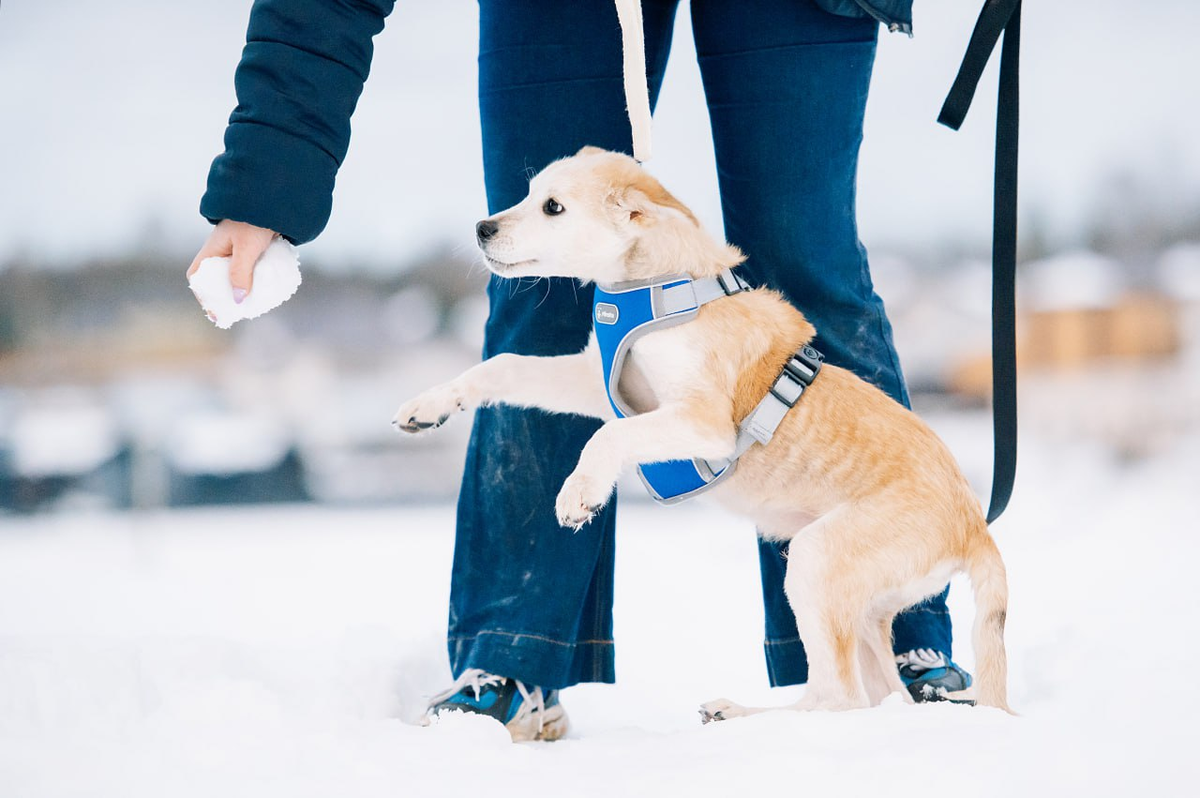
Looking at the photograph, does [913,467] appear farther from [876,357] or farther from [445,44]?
[445,44]

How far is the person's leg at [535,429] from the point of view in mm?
1337

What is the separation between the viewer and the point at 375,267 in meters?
3.07

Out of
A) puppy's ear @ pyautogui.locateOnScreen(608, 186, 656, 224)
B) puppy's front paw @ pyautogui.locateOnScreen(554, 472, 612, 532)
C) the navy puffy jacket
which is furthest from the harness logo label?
the navy puffy jacket

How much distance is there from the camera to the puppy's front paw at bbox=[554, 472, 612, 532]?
109 centimetres

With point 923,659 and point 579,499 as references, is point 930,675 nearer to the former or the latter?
point 923,659

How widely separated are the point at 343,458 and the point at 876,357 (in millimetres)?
1944

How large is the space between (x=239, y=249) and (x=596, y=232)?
446 millimetres

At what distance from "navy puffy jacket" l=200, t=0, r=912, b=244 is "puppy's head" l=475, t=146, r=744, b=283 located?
246 mm

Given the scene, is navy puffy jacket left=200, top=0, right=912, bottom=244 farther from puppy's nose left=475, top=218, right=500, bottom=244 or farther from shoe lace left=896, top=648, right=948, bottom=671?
shoe lace left=896, top=648, right=948, bottom=671

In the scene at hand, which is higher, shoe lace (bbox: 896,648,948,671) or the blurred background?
the blurred background

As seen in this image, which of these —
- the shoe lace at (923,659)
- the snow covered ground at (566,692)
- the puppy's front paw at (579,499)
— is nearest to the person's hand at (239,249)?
the puppy's front paw at (579,499)

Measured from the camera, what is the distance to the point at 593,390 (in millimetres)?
1357

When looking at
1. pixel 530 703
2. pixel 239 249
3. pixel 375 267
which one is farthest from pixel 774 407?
pixel 375 267

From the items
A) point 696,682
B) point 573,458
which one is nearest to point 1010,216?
point 573,458
